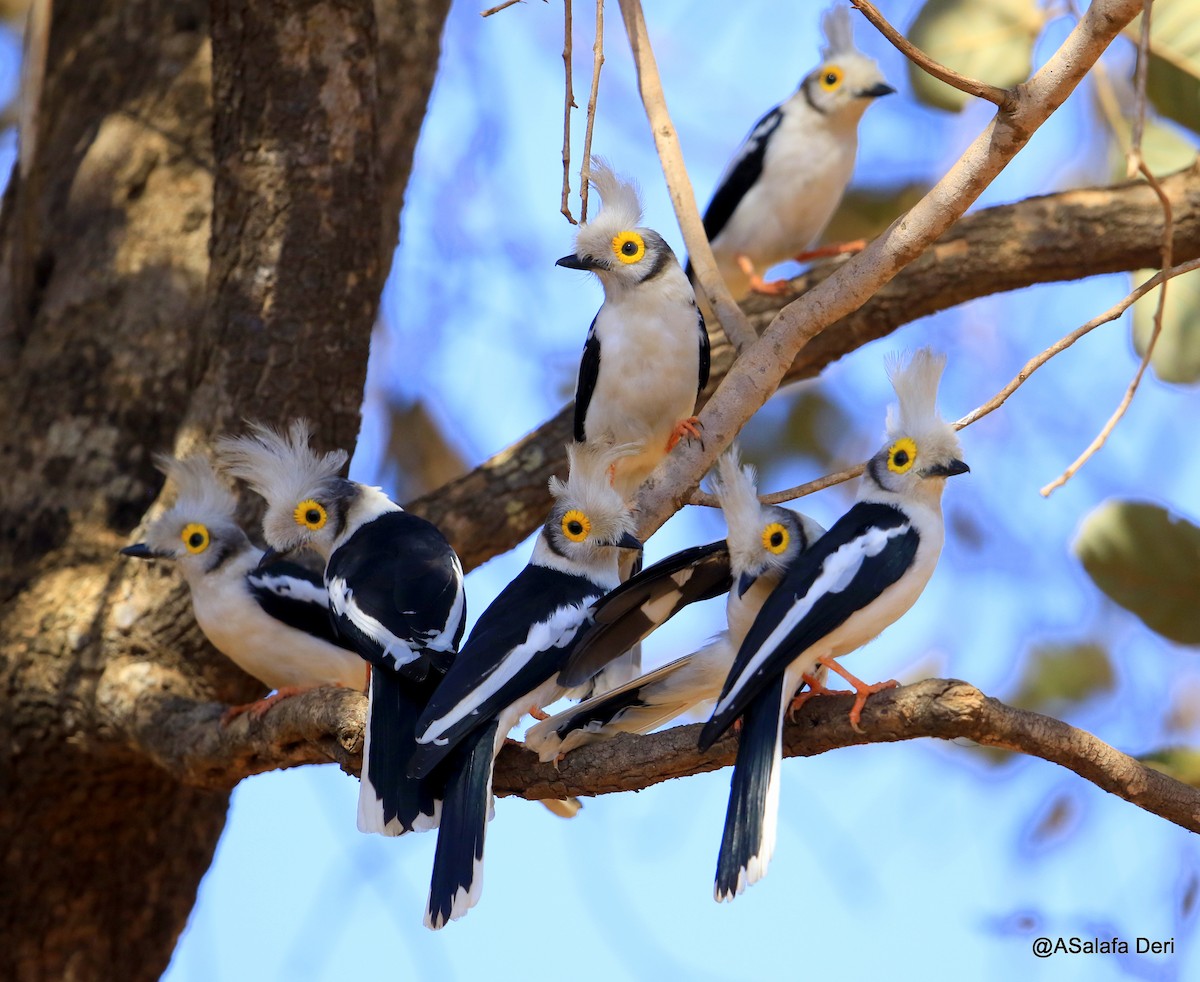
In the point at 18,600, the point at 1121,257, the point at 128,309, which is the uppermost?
the point at 1121,257

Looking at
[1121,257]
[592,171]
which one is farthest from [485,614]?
[1121,257]

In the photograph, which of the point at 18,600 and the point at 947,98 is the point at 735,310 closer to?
the point at 947,98

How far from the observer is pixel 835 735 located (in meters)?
2.81

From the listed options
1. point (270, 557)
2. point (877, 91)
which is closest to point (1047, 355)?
point (270, 557)

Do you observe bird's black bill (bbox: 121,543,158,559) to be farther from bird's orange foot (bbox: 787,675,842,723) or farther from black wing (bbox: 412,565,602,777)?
bird's orange foot (bbox: 787,675,842,723)

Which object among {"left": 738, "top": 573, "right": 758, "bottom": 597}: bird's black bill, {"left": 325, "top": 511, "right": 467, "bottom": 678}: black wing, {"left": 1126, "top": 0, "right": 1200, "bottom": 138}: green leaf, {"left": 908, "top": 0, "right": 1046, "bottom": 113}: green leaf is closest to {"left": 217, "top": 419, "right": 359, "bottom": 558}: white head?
{"left": 325, "top": 511, "right": 467, "bottom": 678}: black wing

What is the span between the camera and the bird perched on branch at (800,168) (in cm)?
634

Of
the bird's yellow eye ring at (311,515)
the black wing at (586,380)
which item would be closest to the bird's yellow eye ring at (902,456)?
the black wing at (586,380)

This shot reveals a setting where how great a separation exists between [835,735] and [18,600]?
8.65 ft

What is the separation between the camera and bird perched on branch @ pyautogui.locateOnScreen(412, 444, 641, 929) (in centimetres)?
283

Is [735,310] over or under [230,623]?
over

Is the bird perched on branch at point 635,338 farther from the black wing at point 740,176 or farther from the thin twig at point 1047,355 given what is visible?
the black wing at point 740,176

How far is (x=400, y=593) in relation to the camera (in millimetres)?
3350

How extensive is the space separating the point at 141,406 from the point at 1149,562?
3089 millimetres
